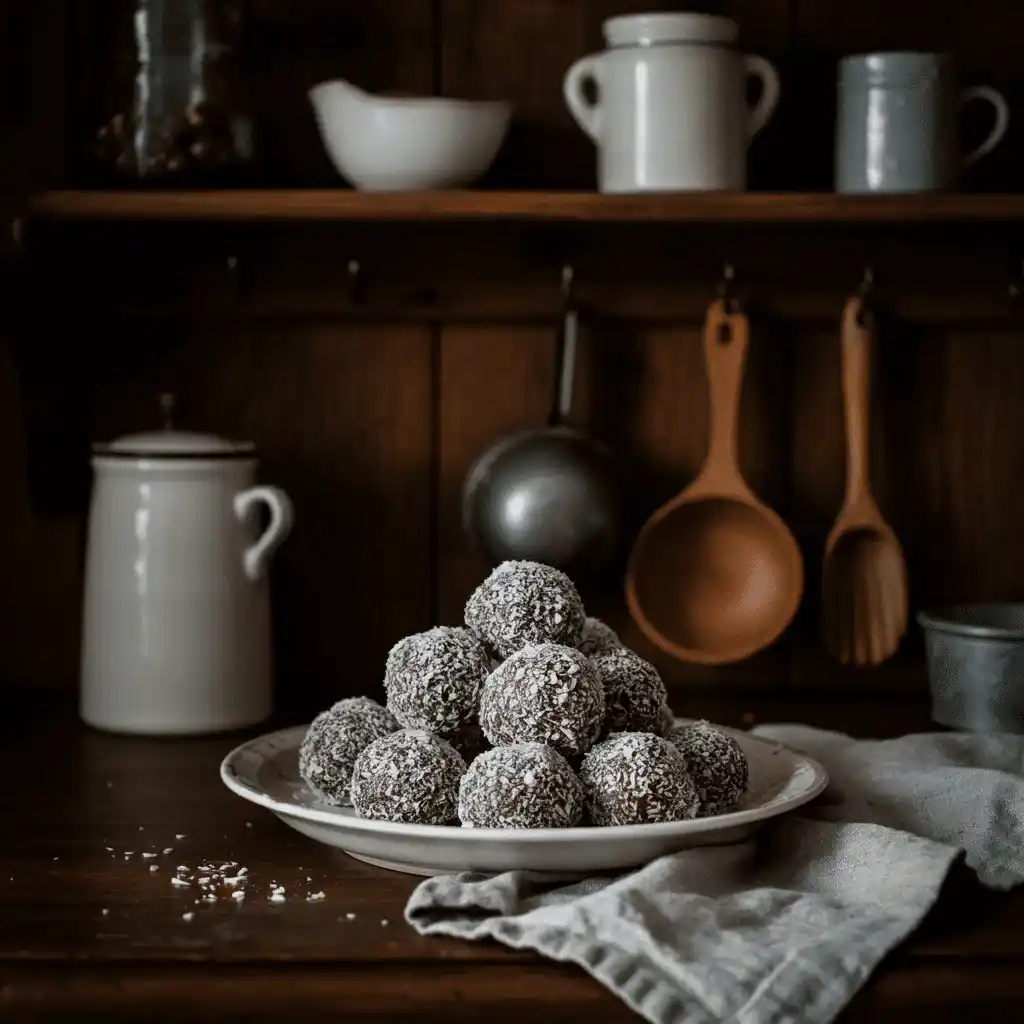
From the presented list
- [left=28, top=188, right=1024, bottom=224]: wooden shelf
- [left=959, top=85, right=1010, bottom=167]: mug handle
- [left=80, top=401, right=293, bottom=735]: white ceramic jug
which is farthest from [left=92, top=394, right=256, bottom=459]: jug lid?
[left=959, top=85, right=1010, bottom=167]: mug handle

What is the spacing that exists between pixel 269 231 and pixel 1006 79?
0.70 metres

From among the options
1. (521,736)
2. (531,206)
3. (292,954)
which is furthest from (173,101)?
(292,954)

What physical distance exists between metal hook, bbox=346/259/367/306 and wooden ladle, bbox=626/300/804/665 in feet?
1.06

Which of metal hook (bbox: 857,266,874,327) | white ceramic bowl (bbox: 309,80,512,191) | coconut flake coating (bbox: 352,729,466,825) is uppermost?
white ceramic bowl (bbox: 309,80,512,191)

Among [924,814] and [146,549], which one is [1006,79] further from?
[146,549]

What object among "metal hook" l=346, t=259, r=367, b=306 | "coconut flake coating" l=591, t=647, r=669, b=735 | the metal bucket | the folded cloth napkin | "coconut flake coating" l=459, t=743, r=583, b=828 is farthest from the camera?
"metal hook" l=346, t=259, r=367, b=306

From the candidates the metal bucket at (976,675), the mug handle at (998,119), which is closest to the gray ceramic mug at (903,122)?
the mug handle at (998,119)

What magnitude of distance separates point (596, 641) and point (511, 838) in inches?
8.6

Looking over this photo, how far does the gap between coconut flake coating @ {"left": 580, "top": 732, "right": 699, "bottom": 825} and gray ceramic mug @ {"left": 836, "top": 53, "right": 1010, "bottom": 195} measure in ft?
2.10

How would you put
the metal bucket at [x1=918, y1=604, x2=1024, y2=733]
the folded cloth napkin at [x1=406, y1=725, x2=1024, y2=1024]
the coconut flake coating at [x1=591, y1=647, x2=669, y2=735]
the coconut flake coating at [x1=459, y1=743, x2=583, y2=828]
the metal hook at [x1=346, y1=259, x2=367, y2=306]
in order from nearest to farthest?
the folded cloth napkin at [x1=406, y1=725, x2=1024, y2=1024]
the coconut flake coating at [x1=459, y1=743, x2=583, y2=828]
the coconut flake coating at [x1=591, y1=647, x2=669, y2=735]
the metal bucket at [x1=918, y1=604, x2=1024, y2=733]
the metal hook at [x1=346, y1=259, x2=367, y2=306]

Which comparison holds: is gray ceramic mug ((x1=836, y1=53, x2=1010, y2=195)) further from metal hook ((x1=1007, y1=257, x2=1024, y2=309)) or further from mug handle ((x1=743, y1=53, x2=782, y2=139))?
metal hook ((x1=1007, y1=257, x2=1024, y2=309))

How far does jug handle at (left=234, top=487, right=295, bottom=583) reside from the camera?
1.40 m

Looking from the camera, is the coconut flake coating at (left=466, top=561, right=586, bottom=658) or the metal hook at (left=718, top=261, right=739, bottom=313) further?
the metal hook at (left=718, top=261, right=739, bottom=313)

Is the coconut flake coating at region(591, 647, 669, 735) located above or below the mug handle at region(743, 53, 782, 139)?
below
